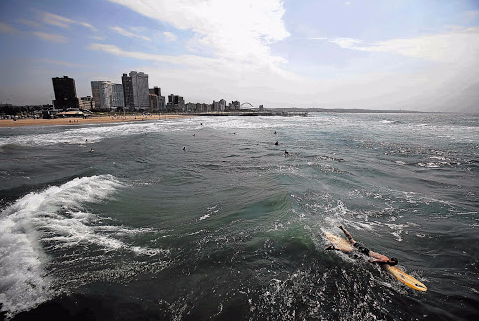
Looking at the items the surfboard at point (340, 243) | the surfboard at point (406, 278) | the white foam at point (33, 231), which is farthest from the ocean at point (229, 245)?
the surfboard at point (340, 243)

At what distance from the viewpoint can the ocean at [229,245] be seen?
614cm

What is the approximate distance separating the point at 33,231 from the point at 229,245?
27.3 ft

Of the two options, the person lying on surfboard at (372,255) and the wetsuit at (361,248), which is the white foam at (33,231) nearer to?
the person lying on surfboard at (372,255)

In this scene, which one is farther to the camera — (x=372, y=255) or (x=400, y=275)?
(x=372, y=255)

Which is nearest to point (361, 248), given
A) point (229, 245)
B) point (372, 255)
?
point (372, 255)

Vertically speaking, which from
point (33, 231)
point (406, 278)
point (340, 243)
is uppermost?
point (33, 231)

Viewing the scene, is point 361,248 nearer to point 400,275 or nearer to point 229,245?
point 400,275

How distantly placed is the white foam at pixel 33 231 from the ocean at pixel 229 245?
5 centimetres

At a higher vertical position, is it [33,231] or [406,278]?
[33,231]

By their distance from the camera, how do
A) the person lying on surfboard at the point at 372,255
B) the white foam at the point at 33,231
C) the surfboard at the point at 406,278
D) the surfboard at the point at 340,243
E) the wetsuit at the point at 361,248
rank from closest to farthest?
the white foam at the point at 33,231
the surfboard at the point at 406,278
the person lying on surfboard at the point at 372,255
the wetsuit at the point at 361,248
the surfboard at the point at 340,243

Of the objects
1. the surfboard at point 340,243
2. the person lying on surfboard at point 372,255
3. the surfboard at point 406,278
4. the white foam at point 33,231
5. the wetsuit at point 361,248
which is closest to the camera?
the white foam at point 33,231

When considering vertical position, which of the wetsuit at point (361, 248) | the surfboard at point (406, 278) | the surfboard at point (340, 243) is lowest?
the surfboard at point (406, 278)

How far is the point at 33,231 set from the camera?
351 inches

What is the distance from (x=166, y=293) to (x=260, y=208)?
676 cm
